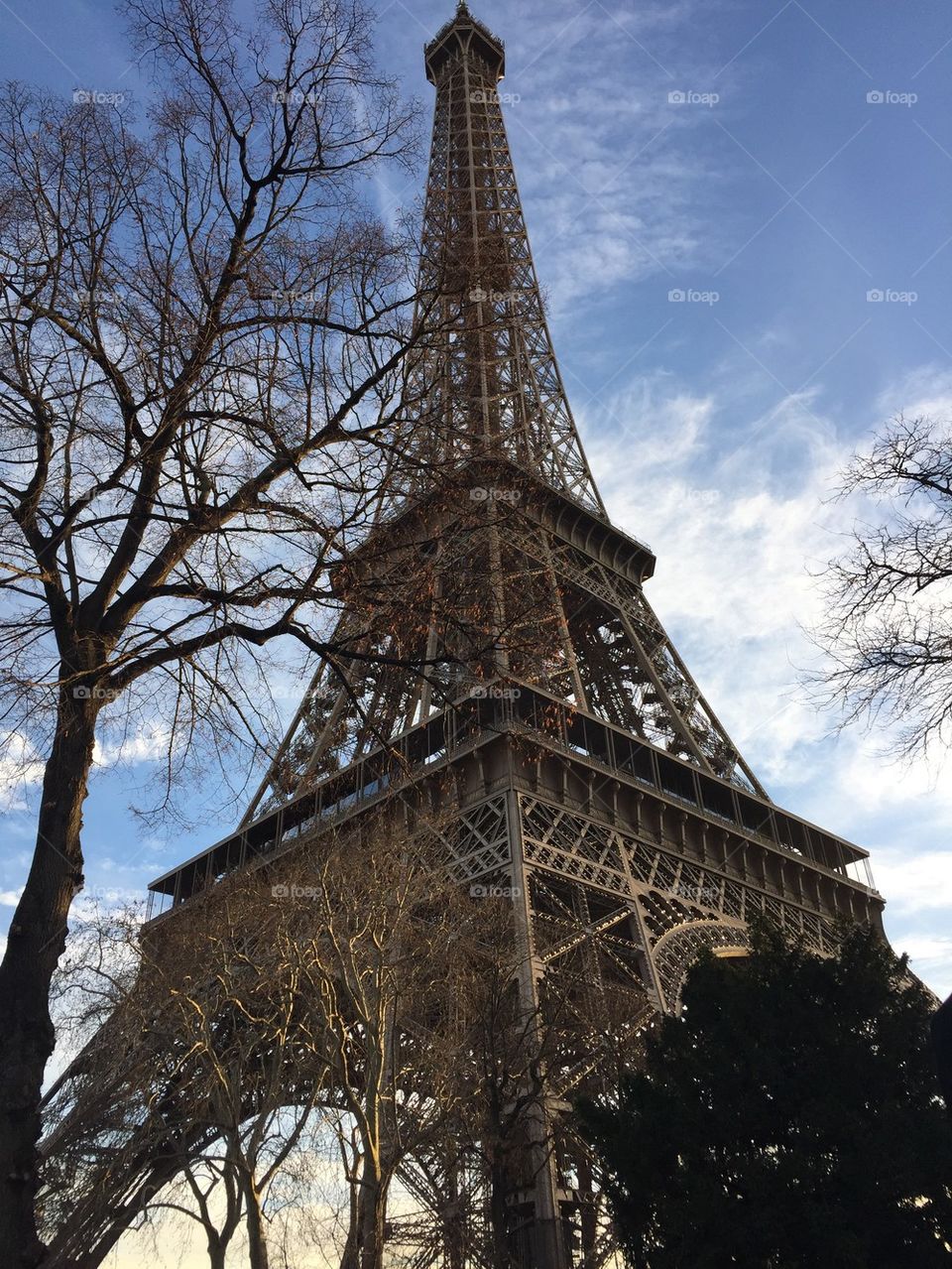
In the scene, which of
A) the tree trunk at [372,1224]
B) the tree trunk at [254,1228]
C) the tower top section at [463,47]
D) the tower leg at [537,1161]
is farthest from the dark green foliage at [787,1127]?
the tower top section at [463,47]

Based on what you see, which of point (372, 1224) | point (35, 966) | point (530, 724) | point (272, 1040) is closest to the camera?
point (35, 966)

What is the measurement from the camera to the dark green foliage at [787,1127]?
1256cm

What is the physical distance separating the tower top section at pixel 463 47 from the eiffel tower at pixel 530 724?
29.5 ft

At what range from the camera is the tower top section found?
195 feet

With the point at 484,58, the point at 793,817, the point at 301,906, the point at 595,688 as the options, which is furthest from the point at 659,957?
the point at 484,58

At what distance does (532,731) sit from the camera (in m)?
12.6

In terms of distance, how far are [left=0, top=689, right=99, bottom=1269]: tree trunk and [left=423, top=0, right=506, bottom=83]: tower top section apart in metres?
61.8

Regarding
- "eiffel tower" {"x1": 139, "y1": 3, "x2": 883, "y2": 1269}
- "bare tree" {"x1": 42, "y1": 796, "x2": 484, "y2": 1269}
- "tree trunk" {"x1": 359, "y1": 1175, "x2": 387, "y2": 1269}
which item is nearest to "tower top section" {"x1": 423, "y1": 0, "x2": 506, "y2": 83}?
"eiffel tower" {"x1": 139, "y1": 3, "x2": 883, "y2": 1269}

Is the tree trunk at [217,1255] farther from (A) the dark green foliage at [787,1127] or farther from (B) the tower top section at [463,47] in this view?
(B) the tower top section at [463,47]

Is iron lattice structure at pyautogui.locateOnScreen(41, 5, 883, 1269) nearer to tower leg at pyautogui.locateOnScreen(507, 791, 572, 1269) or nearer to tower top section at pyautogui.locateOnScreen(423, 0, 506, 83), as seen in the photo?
tower leg at pyautogui.locateOnScreen(507, 791, 572, 1269)

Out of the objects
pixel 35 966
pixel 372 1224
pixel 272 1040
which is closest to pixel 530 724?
pixel 272 1040

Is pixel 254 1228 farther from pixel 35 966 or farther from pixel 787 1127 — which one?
pixel 35 966

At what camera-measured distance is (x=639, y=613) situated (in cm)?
3953

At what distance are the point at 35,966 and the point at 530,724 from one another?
14685 millimetres
